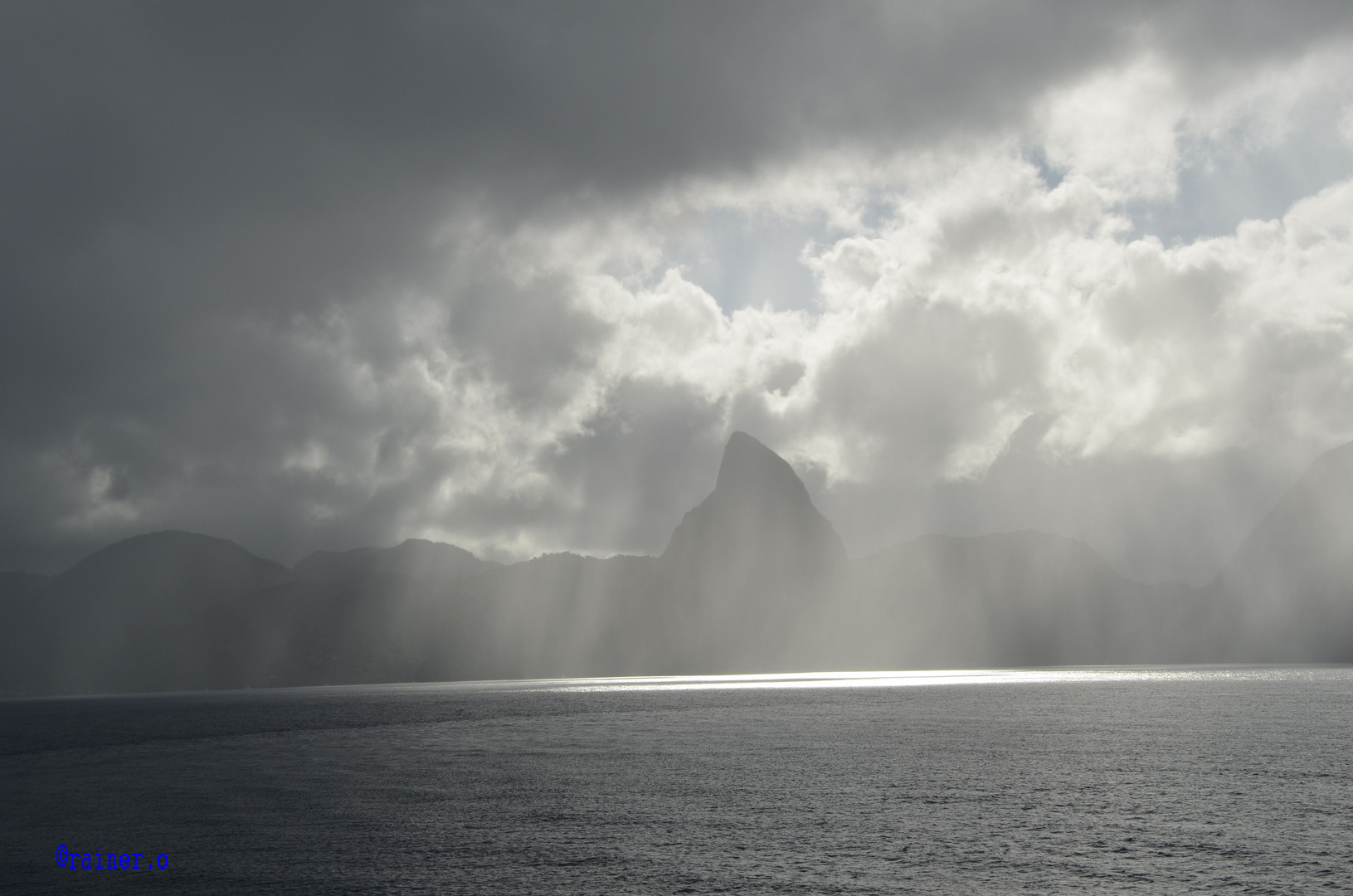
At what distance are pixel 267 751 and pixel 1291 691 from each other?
183094 mm

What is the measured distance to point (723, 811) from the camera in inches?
1913

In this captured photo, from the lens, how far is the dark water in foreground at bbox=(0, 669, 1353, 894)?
3491 cm

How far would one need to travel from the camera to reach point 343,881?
116ft

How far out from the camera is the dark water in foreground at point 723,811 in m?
34.9

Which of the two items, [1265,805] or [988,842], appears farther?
[1265,805]

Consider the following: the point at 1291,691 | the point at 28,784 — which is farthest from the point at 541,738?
the point at 1291,691

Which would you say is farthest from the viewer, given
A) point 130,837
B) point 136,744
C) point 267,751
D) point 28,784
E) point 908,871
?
point 136,744

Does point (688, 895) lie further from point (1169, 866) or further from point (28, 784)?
point (28, 784)

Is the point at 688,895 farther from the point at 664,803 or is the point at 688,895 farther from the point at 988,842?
the point at 664,803

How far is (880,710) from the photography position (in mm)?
139000

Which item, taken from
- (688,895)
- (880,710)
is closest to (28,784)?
(688,895)

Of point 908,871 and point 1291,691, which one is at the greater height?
point 908,871

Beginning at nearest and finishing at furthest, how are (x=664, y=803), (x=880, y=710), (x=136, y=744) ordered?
1. (x=664, y=803)
2. (x=136, y=744)
3. (x=880, y=710)

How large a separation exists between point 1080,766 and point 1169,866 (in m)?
32.1
